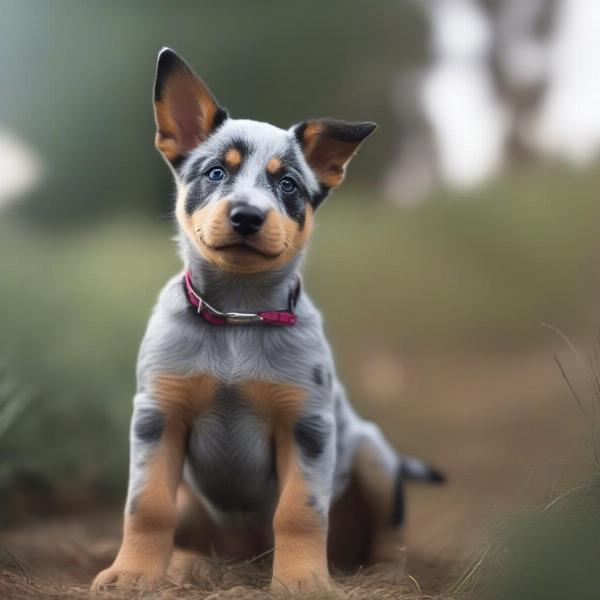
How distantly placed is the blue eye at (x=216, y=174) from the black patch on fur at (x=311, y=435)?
1.06m

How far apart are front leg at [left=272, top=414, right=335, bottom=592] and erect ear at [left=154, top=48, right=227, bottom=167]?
131 centimetres

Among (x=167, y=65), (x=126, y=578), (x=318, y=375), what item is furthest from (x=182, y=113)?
(x=126, y=578)

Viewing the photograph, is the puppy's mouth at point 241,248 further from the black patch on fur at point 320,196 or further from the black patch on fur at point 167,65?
the black patch on fur at point 167,65

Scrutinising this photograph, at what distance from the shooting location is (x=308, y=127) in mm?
3881

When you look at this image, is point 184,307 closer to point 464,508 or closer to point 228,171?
point 228,171

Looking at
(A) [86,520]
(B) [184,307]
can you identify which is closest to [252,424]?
(B) [184,307]

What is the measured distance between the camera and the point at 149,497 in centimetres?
361

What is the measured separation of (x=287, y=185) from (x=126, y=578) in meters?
1.72

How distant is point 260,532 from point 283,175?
1.76 m

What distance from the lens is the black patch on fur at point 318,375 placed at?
374cm

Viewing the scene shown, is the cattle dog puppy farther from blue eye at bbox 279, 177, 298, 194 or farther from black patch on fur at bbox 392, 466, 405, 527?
black patch on fur at bbox 392, 466, 405, 527

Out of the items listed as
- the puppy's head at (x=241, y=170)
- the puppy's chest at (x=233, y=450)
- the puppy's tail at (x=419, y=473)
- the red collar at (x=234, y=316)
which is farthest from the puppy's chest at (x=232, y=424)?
the puppy's tail at (x=419, y=473)

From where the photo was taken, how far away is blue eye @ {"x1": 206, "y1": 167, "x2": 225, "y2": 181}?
3666mm

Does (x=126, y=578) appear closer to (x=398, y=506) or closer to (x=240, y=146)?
(x=398, y=506)
